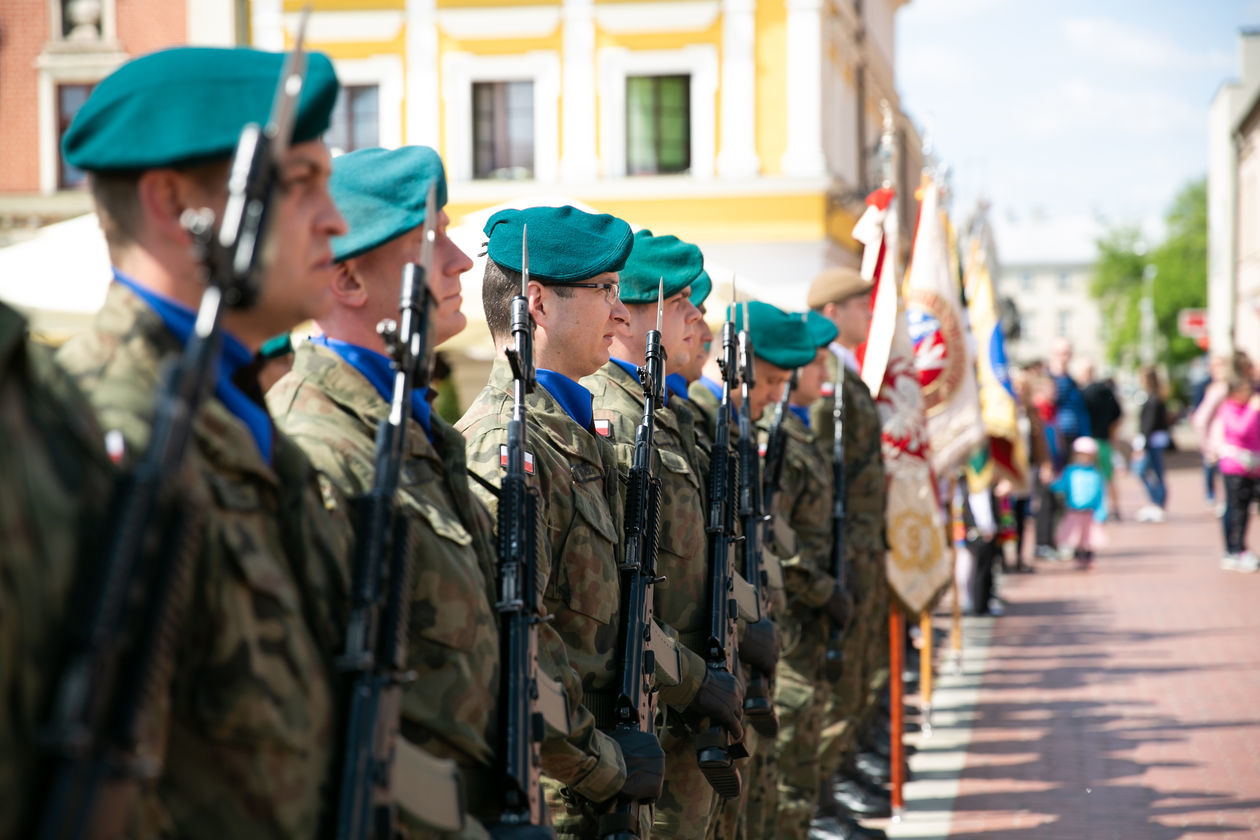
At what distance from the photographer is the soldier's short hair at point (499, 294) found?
3.32m

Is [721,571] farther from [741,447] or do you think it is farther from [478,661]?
[478,661]

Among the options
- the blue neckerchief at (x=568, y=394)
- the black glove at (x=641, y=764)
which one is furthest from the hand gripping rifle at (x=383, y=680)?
the blue neckerchief at (x=568, y=394)

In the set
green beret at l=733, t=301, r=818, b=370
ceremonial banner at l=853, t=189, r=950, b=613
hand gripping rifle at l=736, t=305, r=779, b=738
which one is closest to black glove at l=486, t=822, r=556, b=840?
hand gripping rifle at l=736, t=305, r=779, b=738

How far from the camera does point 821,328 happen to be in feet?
20.5

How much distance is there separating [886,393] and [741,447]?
10.7ft

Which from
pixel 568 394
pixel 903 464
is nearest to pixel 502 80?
pixel 903 464

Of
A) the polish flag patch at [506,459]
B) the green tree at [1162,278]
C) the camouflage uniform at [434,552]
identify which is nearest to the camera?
the camouflage uniform at [434,552]

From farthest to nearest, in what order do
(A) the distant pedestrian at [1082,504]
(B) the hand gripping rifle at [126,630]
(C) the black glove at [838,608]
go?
(A) the distant pedestrian at [1082,504] → (C) the black glove at [838,608] → (B) the hand gripping rifle at [126,630]

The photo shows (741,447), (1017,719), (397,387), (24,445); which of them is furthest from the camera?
(1017,719)

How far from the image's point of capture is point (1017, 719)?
8.51m

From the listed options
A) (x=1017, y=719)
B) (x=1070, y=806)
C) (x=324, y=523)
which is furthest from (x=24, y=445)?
(x=1017, y=719)

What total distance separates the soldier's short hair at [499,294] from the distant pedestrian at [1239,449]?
11.9m

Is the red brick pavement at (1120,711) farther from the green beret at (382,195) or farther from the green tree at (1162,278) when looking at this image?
the green tree at (1162,278)

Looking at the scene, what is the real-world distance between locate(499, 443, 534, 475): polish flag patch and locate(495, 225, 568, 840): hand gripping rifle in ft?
0.21
